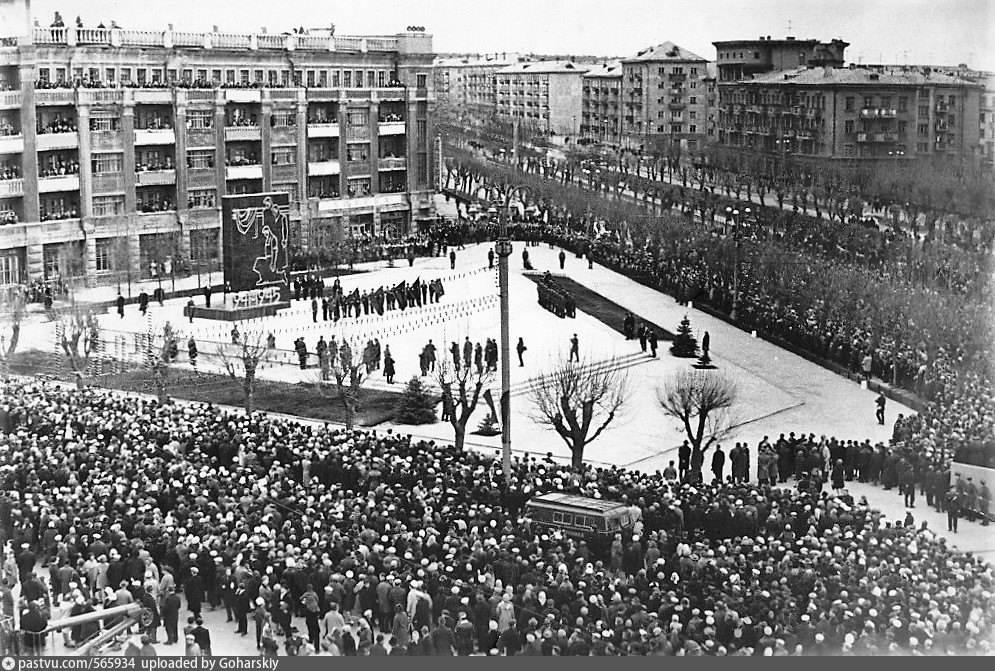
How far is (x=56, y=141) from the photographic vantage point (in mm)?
40969

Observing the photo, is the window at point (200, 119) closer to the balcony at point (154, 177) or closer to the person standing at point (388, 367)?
the balcony at point (154, 177)

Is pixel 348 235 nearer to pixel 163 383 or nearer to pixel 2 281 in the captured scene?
pixel 2 281

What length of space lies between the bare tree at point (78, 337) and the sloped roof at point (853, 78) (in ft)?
65.9

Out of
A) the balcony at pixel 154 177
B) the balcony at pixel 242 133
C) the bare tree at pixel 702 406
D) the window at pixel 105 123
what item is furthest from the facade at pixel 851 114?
the window at pixel 105 123

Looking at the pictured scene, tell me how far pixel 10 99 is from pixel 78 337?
1263cm

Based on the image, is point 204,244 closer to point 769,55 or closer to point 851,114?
point 769,55

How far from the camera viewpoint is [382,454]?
68.6 feet

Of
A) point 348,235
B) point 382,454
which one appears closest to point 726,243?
point 348,235

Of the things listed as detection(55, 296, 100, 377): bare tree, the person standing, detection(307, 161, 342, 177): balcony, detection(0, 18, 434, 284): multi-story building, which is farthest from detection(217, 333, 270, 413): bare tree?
detection(307, 161, 342, 177): balcony

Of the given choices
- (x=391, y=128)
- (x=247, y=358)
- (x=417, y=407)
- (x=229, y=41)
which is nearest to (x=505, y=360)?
(x=417, y=407)

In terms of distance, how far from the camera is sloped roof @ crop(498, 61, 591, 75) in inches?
1973

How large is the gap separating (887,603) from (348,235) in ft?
111

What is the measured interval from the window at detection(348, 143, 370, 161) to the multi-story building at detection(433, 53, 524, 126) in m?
10.9

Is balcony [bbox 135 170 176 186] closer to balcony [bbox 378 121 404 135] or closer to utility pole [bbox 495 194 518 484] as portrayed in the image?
balcony [bbox 378 121 404 135]
